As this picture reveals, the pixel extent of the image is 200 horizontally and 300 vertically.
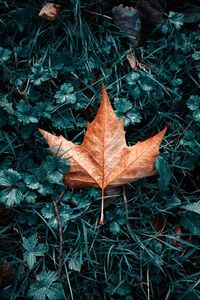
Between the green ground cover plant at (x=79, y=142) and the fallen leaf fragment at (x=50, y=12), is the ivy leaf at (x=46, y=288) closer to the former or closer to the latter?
the green ground cover plant at (x=79, y=142)

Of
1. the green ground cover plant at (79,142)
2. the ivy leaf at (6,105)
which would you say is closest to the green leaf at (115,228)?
A: the green ground cover plant at (79,142)

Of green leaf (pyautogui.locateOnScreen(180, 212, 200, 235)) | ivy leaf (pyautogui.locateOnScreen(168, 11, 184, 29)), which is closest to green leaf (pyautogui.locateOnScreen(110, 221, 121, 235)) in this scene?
green leaf (pyautogui.locateOnScreen(180, 212, 200, 235))

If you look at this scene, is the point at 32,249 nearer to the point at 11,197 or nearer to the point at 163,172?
the point at 11,197

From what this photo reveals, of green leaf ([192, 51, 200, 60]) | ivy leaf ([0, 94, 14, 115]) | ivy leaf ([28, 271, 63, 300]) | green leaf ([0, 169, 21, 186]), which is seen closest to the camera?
ivy leaf ([28, 271, 63, 300])

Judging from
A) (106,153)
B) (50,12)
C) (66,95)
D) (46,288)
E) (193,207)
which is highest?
(50,12)

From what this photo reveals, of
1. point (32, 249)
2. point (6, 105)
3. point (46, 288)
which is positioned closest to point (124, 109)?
point (6, 105)

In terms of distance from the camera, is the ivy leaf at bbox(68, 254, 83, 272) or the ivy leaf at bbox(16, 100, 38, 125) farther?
the ivy leaf at bbox(16, 100, 38, 125)

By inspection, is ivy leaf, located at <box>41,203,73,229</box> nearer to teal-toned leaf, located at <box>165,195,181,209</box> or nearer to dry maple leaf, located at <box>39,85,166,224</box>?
dry maple leaf, located at <box>39,85,166,224</box>
